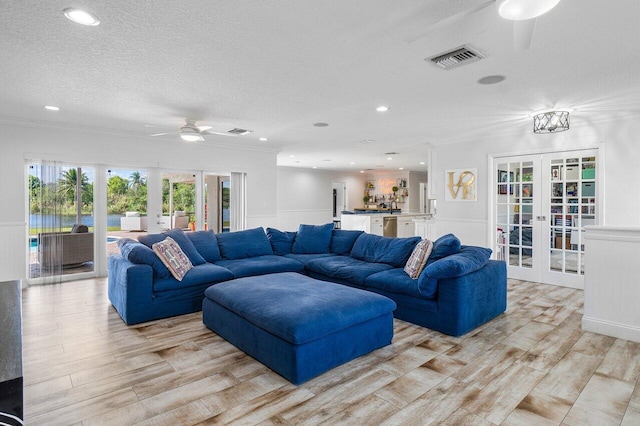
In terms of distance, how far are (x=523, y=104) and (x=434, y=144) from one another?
2.65 meters

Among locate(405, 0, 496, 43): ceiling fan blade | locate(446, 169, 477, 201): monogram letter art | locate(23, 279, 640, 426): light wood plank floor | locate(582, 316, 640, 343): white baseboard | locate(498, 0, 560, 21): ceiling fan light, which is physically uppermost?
locate(405, 0, 496, 43): ceiling fan blade

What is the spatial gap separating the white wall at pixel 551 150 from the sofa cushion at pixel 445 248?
272 cm

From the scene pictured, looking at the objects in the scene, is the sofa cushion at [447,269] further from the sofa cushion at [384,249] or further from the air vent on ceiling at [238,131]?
the air vent on ceiling at [238,131]

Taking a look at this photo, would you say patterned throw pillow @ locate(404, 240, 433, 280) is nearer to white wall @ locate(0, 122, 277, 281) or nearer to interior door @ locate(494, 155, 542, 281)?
interior door @ locate(494, 155, 542, 281)

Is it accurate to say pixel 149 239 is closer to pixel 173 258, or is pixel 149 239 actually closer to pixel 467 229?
pixel 173 258

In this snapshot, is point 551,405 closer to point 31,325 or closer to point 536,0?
point 536,0

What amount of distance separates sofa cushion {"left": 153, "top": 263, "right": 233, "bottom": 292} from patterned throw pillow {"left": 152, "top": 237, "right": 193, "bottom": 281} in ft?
0.20

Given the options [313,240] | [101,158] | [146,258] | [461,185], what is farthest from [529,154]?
[101,158]

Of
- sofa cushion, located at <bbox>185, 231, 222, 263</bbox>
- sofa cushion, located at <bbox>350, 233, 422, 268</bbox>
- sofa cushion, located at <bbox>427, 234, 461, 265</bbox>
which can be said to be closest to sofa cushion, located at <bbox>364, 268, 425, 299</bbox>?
sofa cushion, located at <bbox>350, 233, 422, 268</bbox>

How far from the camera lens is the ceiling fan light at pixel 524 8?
61.7 inches

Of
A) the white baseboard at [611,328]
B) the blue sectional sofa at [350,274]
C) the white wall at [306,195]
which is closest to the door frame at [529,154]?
the white baseboard at [611,328]

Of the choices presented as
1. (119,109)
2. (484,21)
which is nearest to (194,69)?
(119,109)

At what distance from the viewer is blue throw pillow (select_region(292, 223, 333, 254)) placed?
18.5 feet

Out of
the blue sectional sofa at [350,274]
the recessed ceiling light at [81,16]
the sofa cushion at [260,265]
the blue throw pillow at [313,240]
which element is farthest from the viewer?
the blue throw pillow at [313,240]
